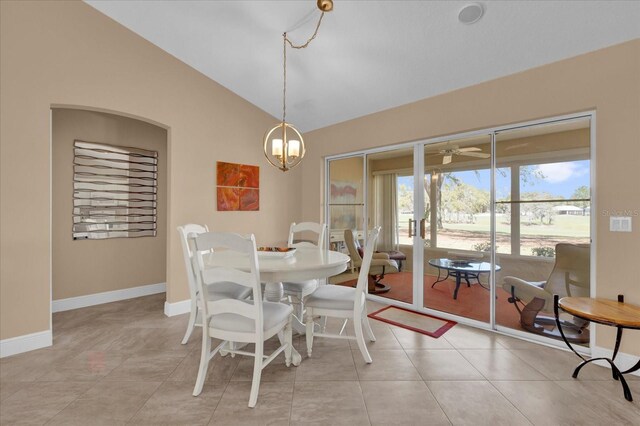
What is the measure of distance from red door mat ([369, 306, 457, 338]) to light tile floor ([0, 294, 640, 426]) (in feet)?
0.74

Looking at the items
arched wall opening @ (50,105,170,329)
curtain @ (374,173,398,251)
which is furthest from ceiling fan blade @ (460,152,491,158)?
arched wall opening @ (50,105,170,329)

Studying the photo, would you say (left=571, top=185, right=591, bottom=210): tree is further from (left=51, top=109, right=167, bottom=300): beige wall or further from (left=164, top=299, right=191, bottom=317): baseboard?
(left=51, top=109, right=167, bottom=300): beige wall

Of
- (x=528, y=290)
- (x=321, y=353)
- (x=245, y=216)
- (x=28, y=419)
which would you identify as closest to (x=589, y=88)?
(x=528, y=290)

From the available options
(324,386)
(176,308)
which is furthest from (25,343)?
(324,386)

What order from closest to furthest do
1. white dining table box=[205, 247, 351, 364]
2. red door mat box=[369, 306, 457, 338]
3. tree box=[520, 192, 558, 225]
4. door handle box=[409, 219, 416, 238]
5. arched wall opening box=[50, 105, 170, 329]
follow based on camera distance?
1. white dining table box=[205, 247, 351, 364]
2. tree box=[520, 192, 558, 225]
3. red door mat box=[369, 306, 457, 338]
4. arched wall opening box=[50, 105, 170, 329]
5. door handle box=[409, 219, 416, 238]

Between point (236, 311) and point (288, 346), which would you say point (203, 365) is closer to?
point (236, 311)

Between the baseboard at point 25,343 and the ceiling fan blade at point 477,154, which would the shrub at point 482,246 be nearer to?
the ceiling fan blade at point 477,154

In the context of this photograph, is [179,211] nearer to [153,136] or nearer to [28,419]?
[153,136]

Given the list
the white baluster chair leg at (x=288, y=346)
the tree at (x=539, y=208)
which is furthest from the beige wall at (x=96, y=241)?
the tree at (x=539, y=208)

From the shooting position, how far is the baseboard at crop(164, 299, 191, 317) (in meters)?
3.50

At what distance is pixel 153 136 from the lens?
4.38 m

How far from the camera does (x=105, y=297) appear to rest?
3.97m

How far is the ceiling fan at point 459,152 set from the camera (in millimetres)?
3232

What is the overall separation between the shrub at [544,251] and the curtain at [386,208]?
151cm
